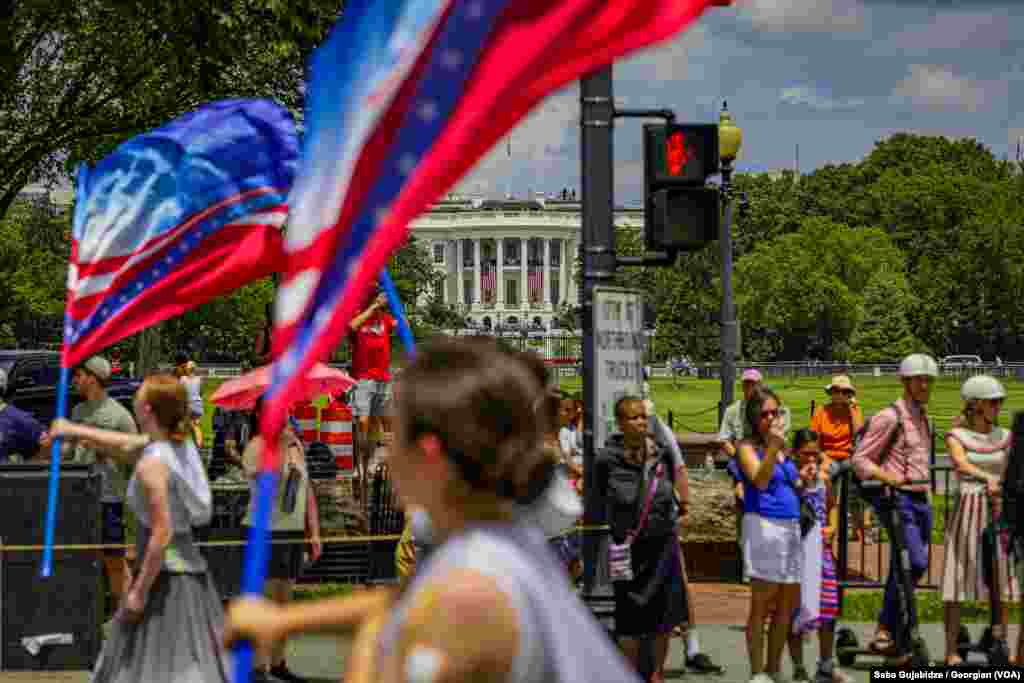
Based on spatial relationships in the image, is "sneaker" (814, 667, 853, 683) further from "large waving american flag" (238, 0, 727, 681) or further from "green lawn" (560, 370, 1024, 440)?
"green lawn" (560, 370, 1024, 440)

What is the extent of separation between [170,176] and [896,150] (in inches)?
4959

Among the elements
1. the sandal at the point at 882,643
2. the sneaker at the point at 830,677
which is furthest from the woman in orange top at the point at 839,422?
the sneaker at the point at 830,677

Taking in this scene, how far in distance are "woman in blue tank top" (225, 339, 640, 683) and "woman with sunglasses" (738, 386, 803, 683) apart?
267 inches

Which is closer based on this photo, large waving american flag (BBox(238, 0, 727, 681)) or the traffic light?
large waving american flag (BBox(238, 0, 727, 681))

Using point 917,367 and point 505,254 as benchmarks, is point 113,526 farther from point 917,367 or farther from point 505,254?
point 505,254

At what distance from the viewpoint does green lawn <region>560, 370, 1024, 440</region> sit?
47.8 metres

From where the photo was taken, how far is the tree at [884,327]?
95812 millimetres

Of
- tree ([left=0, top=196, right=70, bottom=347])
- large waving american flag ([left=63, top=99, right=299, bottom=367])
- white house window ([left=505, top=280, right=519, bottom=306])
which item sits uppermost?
white house window ([left=505, top=280, right=519, bottom=306])

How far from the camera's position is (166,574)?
7449mm

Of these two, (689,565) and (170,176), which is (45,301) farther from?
(170,176)

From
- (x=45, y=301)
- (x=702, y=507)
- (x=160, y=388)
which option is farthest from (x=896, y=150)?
(x=160, y=388)

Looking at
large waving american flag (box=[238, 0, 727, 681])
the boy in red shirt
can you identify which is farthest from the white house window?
large waving american flag (box=[238, 0, 727, 681])

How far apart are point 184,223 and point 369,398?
337 inches

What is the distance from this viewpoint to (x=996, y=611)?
408 inches
